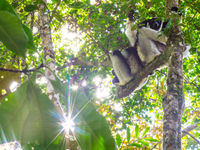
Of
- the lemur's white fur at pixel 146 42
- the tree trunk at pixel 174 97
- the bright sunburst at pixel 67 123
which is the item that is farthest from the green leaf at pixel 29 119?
the lemur's white fur at pixel 146 42

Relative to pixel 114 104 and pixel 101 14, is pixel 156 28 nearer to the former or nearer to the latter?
pixel 101 14

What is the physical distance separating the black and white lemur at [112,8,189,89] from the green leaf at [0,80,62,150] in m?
4.32

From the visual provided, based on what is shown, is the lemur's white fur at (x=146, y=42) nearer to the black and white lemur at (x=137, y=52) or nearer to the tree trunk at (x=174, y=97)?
the black and white lemur at (x=137, y=52)

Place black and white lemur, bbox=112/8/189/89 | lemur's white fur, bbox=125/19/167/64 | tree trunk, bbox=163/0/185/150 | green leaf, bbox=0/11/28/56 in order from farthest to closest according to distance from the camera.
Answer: black and white lemur, bbox=112/8/189/89 < lemur's white fur, bbox=125/19/167/64 < tree trunk, bbox=163/0/185/150 < green leaf, bbox=0/11/28/56

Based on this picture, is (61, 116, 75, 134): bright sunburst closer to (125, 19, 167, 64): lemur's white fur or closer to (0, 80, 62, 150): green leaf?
(0, 80, 62, 150): green leaf

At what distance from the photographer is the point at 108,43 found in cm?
473

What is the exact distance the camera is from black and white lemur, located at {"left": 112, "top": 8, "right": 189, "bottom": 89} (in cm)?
474

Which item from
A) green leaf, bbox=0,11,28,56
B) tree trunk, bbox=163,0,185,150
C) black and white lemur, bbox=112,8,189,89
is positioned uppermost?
black and white lemur, bbox=112,8,189,89

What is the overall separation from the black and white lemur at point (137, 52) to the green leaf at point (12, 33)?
170 inches

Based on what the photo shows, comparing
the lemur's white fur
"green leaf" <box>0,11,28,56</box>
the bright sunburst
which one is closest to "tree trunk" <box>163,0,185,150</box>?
the lemur's white fur

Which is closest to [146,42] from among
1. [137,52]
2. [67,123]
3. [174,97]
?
[137,52]

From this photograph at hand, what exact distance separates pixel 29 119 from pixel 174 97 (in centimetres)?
237

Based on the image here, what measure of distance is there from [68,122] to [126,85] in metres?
4.35

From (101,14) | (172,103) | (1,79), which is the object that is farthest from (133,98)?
(1,79)
